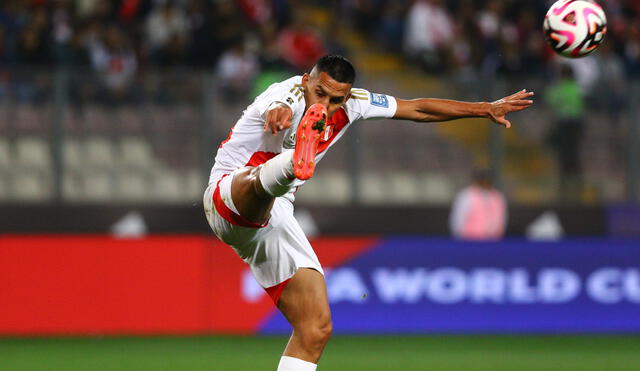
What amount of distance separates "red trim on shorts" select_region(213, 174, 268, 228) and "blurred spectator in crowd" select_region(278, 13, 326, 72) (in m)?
8.93

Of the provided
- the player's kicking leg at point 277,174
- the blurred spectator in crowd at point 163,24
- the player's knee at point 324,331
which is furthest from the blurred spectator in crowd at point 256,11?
the player's knee at point 324,331

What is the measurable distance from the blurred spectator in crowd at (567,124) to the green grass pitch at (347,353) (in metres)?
2.70

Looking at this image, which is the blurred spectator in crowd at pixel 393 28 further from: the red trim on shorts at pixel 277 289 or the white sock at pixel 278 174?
the white sock at pixel 278 174

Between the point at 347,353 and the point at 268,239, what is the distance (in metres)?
4.38

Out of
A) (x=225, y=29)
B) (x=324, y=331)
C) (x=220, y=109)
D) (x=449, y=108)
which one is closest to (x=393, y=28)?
(x=225, y=29)

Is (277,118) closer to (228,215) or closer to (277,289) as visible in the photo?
(228,215)

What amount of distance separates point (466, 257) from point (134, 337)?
147 inches

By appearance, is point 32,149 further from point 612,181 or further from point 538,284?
point 612,181

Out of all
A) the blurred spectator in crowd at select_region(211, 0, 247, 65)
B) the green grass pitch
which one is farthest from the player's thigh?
the blurred spectator in crowd at select_region(211, 0, 247, 65)

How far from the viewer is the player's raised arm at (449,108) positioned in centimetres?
739

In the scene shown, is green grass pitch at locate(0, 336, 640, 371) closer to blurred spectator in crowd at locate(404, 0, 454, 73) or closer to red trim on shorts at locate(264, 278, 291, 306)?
red trim on shorts at locate(264, 278, 291, 306)

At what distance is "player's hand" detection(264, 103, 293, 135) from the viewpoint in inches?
251

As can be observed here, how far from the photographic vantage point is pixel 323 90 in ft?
22.6

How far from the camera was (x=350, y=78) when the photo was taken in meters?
6.89
